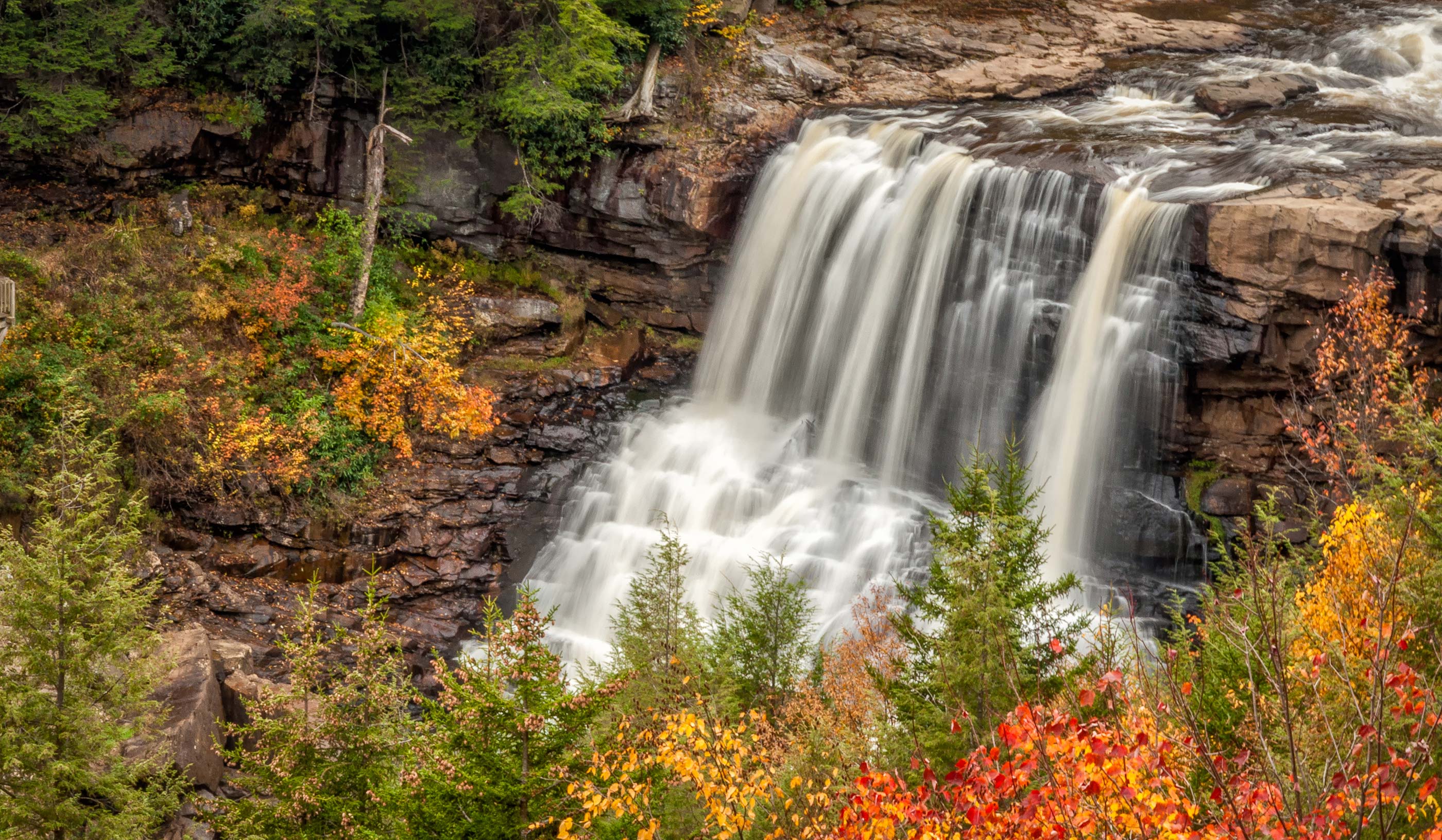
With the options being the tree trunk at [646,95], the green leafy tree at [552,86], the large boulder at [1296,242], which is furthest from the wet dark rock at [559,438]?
the large boulder at [1296,242]

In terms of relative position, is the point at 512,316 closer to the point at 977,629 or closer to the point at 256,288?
the point at 256,288

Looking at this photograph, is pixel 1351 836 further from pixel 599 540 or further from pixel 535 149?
pixel 535 149

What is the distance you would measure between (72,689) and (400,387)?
36.5 ft

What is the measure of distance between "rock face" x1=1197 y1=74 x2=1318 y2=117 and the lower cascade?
18.6 ft

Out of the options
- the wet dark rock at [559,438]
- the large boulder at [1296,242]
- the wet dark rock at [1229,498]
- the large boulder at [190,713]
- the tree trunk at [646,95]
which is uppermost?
the tree trunk at [646,95]

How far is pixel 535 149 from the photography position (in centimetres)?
2470

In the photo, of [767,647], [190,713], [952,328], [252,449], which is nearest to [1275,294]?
[952,328]

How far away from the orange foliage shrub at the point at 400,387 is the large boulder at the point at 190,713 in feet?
22.6

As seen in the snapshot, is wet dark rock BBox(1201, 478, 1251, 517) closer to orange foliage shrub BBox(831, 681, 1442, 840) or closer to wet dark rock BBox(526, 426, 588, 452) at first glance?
orange foliage shrub BBox(831, 681, 1442, 840)

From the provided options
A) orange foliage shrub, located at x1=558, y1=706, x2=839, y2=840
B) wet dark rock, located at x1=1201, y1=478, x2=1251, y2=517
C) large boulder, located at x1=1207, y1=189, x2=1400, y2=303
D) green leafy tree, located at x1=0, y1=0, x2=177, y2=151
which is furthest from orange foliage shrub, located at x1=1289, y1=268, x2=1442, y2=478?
green leafy tree, located at x1=0, y1=0, x2=177, y2=151

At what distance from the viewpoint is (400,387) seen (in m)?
21.9

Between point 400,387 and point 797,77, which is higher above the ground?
point 797,77

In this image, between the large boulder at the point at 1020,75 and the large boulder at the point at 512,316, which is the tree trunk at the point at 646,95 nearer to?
the large boulder at the point at 512,316

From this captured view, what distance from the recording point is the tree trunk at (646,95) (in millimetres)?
24766
